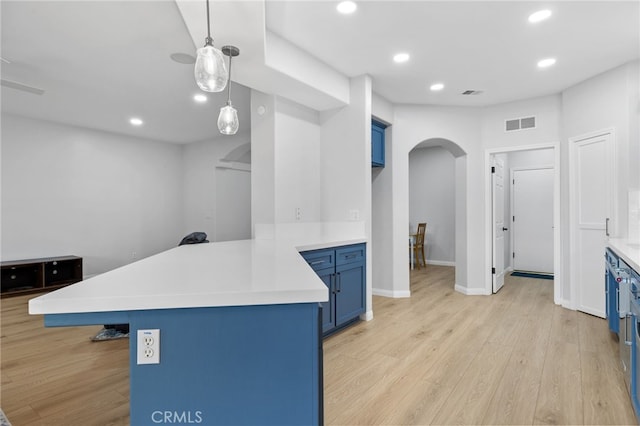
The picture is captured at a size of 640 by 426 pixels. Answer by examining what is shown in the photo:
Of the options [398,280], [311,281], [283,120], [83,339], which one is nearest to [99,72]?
[283,120]

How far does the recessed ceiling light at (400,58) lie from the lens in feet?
10.8

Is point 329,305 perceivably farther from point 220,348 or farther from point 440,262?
point 440,262

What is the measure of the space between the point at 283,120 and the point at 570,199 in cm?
346

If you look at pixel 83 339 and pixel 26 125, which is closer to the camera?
pixel 83 339

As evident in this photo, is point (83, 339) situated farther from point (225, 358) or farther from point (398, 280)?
point (398, 280)

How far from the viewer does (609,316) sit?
119 inches

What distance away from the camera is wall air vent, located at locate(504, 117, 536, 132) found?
4473 mm

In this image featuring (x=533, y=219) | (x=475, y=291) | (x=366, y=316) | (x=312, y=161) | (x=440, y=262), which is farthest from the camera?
(x=440, y=262)

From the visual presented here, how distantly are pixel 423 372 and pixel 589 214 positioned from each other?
9.42 feet

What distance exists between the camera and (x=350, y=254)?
3393 mm

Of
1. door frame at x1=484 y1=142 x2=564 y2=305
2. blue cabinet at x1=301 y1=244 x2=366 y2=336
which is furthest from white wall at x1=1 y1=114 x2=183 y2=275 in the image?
door frame at x1=484 y1=142 x2=564 y2=305

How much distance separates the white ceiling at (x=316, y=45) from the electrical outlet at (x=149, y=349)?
1.88 metres

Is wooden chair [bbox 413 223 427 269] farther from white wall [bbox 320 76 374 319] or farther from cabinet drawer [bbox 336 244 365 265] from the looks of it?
cabinet drawer [bbox 336 244 365 265]

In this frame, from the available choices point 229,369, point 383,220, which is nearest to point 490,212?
point 383,220
